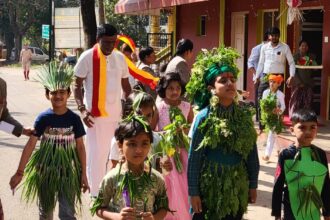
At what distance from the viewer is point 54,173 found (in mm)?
4980

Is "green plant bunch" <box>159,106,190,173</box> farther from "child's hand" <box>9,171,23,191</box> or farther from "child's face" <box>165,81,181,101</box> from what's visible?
"child's hand" <box>9,171,23,191</box>

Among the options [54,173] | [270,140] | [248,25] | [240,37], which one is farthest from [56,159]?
[240,37]

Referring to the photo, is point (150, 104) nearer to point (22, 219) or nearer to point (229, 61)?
point (229, 61)

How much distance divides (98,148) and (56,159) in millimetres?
1427

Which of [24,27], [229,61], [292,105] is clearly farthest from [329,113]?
[24,27]

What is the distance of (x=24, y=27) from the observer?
202 feet

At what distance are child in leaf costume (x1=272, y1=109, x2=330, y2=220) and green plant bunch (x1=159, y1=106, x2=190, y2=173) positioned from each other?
1125 millimetres

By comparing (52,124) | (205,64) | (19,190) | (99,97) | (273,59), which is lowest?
(19,190)

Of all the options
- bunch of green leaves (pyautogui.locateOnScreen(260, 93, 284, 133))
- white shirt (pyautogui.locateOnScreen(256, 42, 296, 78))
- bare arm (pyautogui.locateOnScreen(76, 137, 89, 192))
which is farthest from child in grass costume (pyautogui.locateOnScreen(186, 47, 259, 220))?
white shirt (pyautogui.locateOnScreen(256, 42, 296, 78))

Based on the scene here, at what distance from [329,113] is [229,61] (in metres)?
9.20

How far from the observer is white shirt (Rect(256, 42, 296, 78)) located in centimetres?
1097

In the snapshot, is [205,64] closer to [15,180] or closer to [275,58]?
[15,180]

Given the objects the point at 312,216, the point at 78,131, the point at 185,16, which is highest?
the point at 185,16

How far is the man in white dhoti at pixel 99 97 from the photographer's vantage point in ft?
20.8
